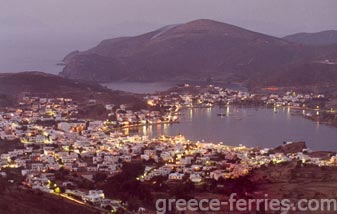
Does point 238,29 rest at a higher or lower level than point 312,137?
higher

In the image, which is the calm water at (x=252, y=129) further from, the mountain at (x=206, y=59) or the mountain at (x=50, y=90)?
the mountain at (x=206, y=59)

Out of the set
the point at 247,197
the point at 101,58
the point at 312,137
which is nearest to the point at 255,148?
the point at 312,137

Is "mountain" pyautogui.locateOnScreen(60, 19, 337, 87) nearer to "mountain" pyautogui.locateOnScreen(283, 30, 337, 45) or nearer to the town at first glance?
"mountain" pyautogui.locateOnScreen(283, 30, 337, 45)

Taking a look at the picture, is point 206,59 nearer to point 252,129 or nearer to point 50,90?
point 50,90

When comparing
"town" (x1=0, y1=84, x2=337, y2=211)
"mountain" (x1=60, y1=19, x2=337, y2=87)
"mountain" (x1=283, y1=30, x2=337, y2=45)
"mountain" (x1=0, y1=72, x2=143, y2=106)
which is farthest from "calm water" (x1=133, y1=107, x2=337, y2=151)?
"mountain" (x1=283, y1=30, x2=337, y2=45)

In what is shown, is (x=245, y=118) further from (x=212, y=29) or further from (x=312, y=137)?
(x=212, y=29)

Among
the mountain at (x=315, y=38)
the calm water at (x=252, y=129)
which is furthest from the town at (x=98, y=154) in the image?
the mountain at (x=315, y=38)
